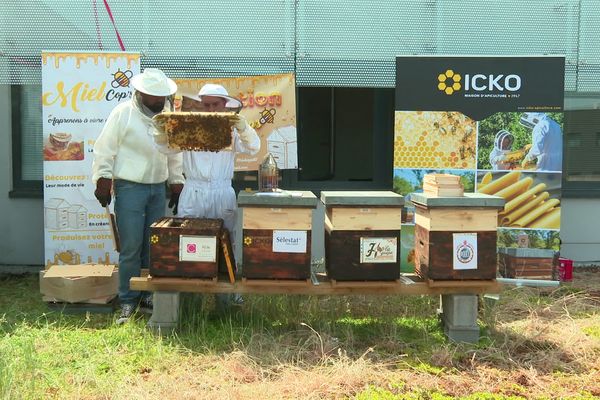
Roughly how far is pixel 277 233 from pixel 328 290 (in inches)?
20.4

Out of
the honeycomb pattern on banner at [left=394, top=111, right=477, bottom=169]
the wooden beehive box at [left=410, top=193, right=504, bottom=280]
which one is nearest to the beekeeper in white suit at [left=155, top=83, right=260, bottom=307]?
the wooden beehive box at [left=410, top=193, right=504, bottom=280]

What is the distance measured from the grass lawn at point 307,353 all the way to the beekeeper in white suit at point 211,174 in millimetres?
696

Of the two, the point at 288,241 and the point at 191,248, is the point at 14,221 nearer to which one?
the point at 191,248

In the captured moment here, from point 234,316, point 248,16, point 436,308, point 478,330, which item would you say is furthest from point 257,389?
point 248,16

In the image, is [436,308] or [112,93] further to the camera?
[112,93]

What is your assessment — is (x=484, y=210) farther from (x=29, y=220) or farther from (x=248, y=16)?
(x=29, y=220)

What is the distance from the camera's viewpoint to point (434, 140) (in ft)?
19.2

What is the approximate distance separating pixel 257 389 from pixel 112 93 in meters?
3.57

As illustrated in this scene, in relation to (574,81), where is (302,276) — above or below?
below

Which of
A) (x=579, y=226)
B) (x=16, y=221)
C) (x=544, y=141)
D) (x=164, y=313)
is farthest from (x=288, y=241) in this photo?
(x=579, y=226)

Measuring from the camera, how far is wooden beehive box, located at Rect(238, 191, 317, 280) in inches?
151

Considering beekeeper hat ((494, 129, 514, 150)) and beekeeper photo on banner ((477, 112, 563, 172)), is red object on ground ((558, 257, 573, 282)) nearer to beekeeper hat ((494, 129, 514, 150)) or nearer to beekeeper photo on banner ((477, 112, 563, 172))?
beekeeper photo on banner ((477, 112, 563, 172))

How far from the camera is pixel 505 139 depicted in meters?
5.86

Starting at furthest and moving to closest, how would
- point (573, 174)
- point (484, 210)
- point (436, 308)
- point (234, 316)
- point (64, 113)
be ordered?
point (573, 174) → point (64, 113) → point (436, 308) → point (234, 316) → point (484, 210)
